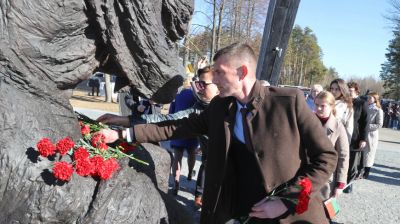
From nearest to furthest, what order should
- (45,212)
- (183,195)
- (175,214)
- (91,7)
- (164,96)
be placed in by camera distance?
(45,212) < (91,7) < (175,214) < (164,96) < (183,195)

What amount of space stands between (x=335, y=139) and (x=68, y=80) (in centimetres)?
293

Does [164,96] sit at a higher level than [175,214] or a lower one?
higher

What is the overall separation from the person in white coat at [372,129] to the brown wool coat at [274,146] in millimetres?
5332

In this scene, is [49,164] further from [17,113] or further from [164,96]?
[164,96]

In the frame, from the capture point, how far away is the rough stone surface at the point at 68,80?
6.06 ft

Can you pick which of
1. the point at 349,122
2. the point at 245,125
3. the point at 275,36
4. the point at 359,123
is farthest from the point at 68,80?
the point at 359,123

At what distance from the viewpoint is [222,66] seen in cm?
237

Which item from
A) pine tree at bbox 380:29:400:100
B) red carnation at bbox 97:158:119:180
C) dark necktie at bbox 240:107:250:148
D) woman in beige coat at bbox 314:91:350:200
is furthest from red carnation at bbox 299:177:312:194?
pine tree at bbox 380:29:400:100

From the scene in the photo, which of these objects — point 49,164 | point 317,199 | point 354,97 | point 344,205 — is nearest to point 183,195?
point 344,205

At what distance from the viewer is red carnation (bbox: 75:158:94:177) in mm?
1940

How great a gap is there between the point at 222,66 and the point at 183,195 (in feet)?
13.6

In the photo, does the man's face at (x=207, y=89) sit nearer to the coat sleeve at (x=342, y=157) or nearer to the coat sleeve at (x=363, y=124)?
the coat sleeve at (x=342, y=157)

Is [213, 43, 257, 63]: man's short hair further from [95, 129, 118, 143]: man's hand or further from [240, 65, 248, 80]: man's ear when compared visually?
[95, 129, 118, 143]: man's hand

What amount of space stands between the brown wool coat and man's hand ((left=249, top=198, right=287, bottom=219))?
8 centimetres
